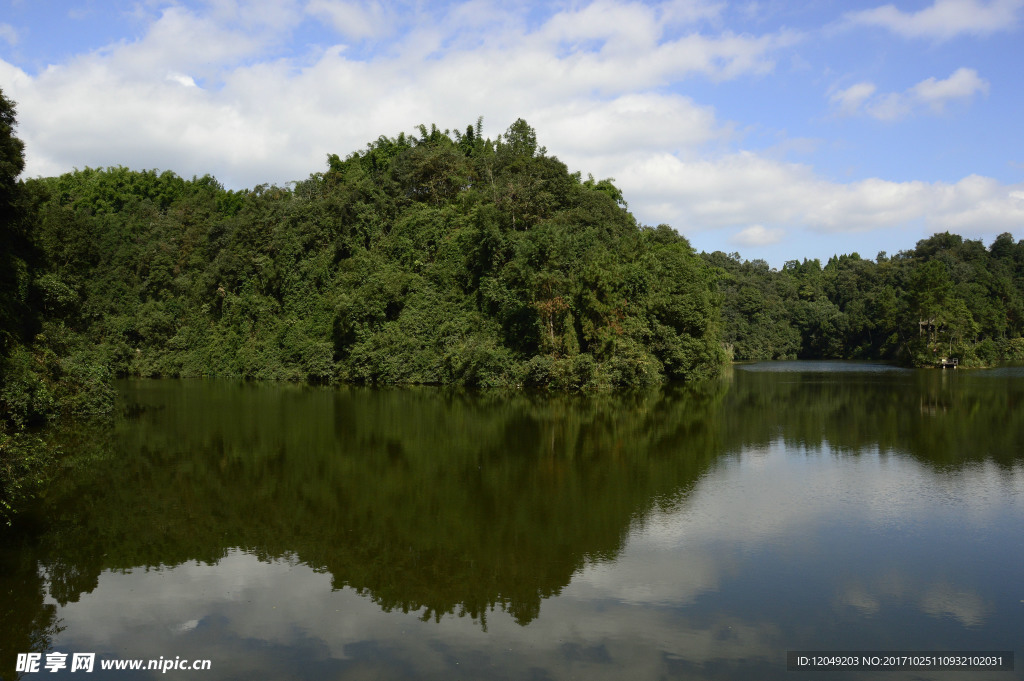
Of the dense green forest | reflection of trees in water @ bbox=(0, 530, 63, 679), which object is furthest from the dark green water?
the dense green forest

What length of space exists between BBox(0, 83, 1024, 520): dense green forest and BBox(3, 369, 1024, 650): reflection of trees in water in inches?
240

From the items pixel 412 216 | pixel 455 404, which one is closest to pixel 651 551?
pixel 455 404

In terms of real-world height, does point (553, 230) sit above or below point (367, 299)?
above

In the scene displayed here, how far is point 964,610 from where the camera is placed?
938 cm

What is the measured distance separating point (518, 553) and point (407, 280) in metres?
37.9

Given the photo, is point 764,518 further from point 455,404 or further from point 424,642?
point 455,404

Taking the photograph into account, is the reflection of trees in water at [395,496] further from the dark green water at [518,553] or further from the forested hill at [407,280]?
the forested hill at [407,280]

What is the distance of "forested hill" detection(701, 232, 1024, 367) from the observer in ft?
203

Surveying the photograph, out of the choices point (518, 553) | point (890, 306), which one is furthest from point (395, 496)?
point (890, 306)

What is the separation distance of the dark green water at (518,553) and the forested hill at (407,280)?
17.1m

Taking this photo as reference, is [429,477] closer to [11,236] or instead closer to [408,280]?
[11,236]

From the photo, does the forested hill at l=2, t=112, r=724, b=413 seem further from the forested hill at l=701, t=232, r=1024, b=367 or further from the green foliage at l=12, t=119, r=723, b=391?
the forested hill at l=701, t=232, r=1024, b=367

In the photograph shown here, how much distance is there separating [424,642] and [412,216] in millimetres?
45155

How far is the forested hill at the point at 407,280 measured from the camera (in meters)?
40.1
